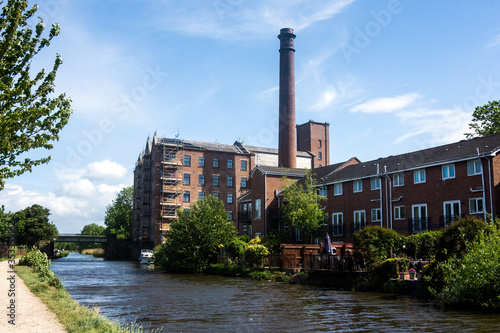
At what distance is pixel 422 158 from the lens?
119ft

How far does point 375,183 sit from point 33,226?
191 ft

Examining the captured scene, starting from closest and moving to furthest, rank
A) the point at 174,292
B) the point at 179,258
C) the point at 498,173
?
the point at 174,292 < the point at 498,173 < the point at 179,258

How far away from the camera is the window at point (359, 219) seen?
40.1 metres

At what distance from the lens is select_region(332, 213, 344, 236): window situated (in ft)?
139

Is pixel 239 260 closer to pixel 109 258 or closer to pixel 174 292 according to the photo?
pixel 174 292

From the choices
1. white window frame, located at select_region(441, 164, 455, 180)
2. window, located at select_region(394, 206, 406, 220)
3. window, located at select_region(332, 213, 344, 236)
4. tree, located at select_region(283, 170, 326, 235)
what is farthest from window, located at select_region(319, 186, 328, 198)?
white window frame, located at select_region(441, 164, 455, 180)

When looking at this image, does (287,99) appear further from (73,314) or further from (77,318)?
(77,318)

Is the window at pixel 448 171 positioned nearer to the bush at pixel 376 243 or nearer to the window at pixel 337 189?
the bush at pixel 376 243

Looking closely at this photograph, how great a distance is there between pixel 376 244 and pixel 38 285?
1745 centimetres

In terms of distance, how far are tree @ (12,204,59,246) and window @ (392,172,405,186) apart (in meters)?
58.8

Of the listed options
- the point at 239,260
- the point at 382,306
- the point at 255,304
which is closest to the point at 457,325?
the point at 382,306

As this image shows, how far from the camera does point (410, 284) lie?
75.3ft

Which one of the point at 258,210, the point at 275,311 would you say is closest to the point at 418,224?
the point at 258,210

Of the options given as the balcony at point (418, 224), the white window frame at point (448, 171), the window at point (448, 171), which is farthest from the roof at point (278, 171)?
the window at point (448, 171)
